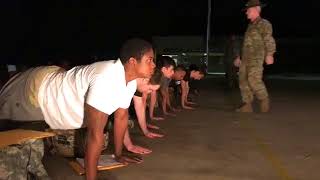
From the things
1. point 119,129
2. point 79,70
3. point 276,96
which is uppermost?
point 79,70

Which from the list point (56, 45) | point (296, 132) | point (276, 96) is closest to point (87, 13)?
point (56, 45)

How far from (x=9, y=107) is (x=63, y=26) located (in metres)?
31.1

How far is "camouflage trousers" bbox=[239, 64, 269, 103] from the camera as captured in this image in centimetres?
884

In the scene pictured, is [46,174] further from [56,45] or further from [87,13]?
[87,13]

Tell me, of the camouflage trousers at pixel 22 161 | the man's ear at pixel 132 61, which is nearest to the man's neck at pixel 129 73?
the man's ear at pixel 132 61

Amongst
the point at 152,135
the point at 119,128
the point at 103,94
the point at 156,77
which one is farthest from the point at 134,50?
the point at 156,77

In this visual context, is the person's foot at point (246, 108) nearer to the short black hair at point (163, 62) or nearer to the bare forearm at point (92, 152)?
the short black hair at point (163, 62)

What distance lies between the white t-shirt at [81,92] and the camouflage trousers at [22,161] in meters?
0.38

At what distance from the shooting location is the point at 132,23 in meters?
37.6

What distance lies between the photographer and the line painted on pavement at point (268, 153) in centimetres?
489

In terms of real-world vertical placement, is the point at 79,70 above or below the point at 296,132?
above

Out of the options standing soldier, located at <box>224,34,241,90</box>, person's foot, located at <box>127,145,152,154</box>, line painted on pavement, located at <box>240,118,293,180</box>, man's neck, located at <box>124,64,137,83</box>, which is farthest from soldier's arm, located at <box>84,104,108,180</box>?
standing soldier, located at <box>224,34,241,90</box>

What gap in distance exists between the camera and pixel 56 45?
29922 mm

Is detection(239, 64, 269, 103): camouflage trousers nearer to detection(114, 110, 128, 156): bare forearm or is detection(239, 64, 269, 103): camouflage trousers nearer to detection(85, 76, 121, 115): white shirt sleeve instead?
detection(114, 110, 128, 156): bare forearm
